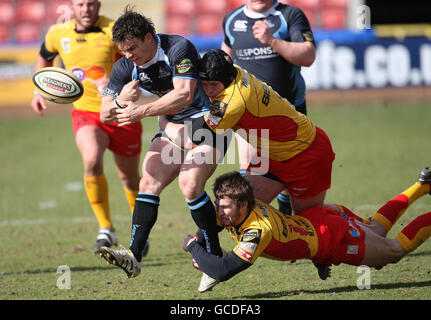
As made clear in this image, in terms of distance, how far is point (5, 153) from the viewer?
1338cm

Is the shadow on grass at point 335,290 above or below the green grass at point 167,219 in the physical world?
above

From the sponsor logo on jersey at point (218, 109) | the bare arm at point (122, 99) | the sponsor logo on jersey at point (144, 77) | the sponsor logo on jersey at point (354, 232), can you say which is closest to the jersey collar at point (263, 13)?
the sponsor logo on jersey at point (144, 77)

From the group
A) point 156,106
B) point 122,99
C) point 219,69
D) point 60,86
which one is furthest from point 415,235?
point 60,86

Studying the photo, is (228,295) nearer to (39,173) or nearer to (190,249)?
(190,249)

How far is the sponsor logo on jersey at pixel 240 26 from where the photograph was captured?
648 cm

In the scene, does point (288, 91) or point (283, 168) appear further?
point (288, 91)

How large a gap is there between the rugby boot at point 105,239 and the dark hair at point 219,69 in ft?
8.47

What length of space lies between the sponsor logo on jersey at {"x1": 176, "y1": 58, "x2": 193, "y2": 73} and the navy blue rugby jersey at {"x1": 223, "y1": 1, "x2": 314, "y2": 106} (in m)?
1.48

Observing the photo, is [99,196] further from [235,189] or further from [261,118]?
[261,118]

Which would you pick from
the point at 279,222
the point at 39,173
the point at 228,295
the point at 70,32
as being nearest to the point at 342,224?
the point at 279,222

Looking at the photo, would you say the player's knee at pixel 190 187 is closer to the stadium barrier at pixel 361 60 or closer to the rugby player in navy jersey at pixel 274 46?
the rugby player in navy jersey at pixel 274 46

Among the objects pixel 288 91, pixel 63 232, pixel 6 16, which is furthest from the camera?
pixel 6 16

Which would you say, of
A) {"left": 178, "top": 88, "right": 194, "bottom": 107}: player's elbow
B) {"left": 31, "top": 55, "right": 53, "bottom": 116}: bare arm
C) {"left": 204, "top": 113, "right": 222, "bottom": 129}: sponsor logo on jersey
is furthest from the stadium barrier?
{"left": 204, "top": 113, "right": 222, "bottom": 129}: sponsor logo on jersey

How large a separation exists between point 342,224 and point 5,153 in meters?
9.84
